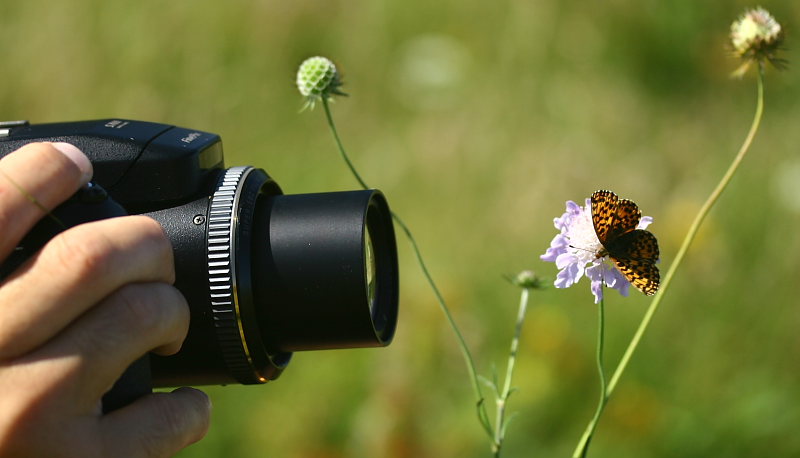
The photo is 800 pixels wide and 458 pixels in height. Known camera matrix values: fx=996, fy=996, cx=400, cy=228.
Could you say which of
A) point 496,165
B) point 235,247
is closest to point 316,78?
point 235,247

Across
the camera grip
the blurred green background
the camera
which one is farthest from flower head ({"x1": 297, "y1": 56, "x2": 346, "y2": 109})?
the blurred green background

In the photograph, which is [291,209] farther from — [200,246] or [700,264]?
[700,264]

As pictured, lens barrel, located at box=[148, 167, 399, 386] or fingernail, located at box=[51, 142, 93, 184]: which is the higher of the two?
fingernail, located at box=[51, 142, 93, 184]

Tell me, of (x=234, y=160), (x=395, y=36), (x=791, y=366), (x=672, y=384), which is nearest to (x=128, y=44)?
(x=234, y=160)

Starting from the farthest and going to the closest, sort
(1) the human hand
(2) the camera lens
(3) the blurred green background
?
(3) the blurred green background
(2) the camera lens
(1) the human hand

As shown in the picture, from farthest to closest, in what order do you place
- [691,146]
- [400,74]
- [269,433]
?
[400,74], [691,146], [269,433]

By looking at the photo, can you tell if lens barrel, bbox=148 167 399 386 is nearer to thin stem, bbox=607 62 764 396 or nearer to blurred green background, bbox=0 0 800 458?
thin stem, bbox=607 62 764 396
